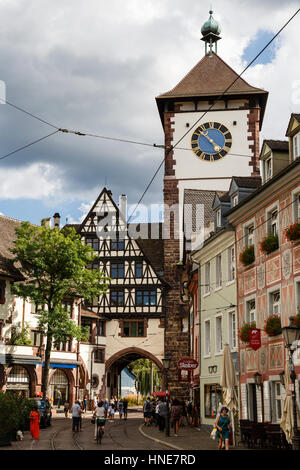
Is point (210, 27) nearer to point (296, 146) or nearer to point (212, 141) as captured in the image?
point (212, 141)

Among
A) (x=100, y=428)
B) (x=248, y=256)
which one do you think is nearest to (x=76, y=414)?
(x=100, y=428)

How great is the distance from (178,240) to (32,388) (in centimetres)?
1309

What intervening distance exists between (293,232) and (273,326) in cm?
307

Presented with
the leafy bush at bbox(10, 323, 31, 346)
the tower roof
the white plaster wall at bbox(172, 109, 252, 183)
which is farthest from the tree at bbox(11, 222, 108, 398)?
the tower roof

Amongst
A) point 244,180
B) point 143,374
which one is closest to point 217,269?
point 244,180

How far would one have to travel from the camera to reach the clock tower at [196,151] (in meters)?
44.9

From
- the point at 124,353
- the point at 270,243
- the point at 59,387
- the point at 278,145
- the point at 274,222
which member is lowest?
the point at 59,387

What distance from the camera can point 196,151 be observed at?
149 feet

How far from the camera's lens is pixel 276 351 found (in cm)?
2116

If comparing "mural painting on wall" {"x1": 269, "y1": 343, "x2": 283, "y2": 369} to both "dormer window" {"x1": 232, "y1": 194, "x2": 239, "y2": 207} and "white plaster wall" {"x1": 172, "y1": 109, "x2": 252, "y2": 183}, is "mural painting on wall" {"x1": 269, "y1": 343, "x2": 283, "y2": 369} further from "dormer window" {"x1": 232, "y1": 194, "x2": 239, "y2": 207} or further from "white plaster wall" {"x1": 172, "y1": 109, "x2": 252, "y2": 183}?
"white plaster wall" {"x1": 172, "y1": 109, "x2": 252, "y2": 183}

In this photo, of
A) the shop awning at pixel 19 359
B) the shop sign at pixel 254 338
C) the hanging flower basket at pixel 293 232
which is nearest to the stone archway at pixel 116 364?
the shop awning at pixel 19 359

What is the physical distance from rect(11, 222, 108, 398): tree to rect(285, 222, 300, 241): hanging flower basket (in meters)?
19.0

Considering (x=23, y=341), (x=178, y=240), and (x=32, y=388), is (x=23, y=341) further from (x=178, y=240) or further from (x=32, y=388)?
(x=178, y=240)

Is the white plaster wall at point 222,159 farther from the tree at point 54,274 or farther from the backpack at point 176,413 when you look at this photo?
the backpack at point 176,413
